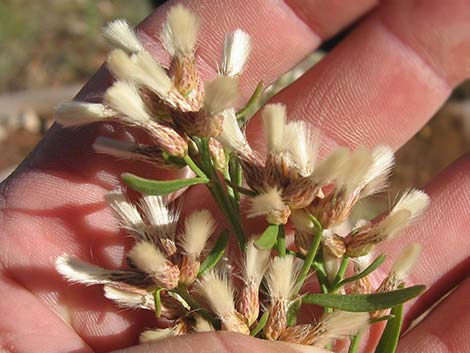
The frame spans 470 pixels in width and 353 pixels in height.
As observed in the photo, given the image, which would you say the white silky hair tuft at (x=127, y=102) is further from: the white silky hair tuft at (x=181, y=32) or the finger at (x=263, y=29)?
the finger at (x=263, y=29)

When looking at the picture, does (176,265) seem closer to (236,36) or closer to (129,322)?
(129,322)

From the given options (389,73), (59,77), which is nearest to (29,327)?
(389,73)

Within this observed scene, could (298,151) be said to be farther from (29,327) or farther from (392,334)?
(29,327)

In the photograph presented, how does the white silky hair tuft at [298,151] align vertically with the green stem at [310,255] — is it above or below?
above

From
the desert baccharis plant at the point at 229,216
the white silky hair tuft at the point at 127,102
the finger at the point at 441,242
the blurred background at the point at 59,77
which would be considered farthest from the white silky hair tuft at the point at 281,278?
the blurred background at the point at 59,77

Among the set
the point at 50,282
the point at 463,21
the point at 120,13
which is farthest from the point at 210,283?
the point at 120,13
